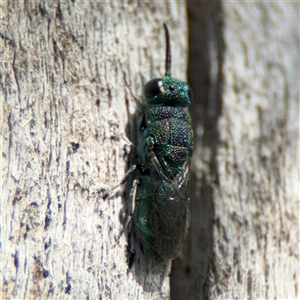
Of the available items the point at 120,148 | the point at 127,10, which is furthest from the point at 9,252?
the point at 127,10

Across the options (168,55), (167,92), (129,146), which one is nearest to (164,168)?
(129,146)

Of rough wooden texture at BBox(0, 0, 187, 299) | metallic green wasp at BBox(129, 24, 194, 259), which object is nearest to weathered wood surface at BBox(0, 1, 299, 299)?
rough wooden texture at BBox(0, 0, 187, 299)

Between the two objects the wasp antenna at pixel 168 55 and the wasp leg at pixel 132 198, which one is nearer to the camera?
the wasp leg at pixel 132 198

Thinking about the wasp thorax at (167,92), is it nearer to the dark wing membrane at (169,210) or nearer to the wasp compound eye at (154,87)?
the wasp compound eye at (154,87)

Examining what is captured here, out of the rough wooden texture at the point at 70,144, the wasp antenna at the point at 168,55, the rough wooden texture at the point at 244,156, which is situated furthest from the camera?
the wasp antenna at the point at 168,55

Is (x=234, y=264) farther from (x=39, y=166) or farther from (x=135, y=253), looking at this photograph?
(x=39, y=166)

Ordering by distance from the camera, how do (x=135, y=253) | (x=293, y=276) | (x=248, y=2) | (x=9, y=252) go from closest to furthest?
(x=9, y=252), (x=135, y=253), (x=293, y=276), (x=248, y=2)

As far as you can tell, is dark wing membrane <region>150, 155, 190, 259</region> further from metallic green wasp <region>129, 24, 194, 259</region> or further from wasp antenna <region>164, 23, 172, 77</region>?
wasp antenna <region>164, 23, 172, 77</region>

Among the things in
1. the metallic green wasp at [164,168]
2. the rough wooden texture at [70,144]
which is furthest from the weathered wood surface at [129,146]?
the metallic green wasp at [164,168]
